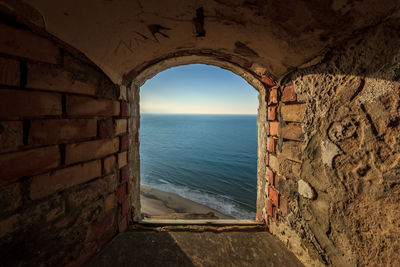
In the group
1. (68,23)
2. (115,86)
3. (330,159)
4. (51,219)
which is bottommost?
(51,219)

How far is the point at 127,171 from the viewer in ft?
4.85

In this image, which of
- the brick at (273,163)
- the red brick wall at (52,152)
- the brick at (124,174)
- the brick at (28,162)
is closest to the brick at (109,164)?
the red brick wall at (52,152)

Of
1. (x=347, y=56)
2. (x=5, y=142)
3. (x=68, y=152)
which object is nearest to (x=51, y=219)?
(x=68, y=152)

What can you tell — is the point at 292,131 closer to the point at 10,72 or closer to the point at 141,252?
the point at 141,252

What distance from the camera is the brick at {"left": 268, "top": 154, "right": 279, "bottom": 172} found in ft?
4.55

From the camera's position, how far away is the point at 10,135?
0.74m

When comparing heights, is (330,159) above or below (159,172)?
A: above

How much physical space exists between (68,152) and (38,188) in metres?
0.21

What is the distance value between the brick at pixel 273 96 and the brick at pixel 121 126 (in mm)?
1278

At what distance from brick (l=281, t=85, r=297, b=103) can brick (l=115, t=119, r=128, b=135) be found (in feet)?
4.28

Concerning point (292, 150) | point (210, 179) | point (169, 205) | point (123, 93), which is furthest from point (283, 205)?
point (210, 179)

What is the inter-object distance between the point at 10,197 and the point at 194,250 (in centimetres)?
113

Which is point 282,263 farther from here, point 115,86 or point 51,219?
point 115,86

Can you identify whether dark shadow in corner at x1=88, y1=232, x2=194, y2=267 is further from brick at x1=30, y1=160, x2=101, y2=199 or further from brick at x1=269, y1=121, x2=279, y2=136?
brick at x1=269, y1=121, x2=279, y2=136
